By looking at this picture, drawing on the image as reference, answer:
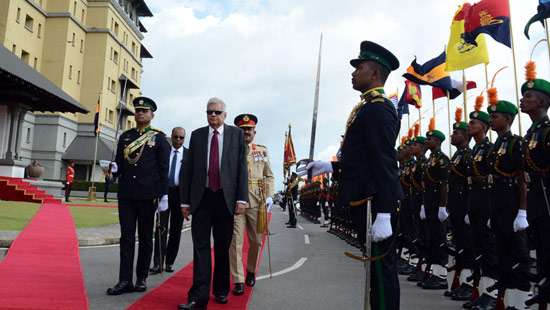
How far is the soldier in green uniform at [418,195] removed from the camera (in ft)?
25.7

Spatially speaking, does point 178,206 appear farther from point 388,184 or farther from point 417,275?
point 388,184

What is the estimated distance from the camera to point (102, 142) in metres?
48.9

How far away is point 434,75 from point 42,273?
519 inches

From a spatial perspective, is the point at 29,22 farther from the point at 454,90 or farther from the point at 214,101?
the point at 214,101

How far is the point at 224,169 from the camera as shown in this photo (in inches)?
211

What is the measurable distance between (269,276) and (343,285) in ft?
3.86

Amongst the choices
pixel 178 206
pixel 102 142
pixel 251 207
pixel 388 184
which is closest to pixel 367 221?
pixel 388 184

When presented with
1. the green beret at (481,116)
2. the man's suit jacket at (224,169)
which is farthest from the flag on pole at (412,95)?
the man's suit jacket at (224,169)

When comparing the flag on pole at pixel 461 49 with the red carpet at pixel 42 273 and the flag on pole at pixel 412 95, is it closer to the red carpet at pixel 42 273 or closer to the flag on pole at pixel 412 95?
the flag on pole at pixel 412 95

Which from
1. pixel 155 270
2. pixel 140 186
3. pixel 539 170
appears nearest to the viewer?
pixel 539 170

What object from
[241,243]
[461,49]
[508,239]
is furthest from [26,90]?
[508,239]

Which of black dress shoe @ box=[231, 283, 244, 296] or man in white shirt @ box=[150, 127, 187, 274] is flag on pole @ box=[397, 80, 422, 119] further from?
black dress shoe @ box=[231, 283, 244, 296]

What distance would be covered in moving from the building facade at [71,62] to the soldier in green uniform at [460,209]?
38.9 metres

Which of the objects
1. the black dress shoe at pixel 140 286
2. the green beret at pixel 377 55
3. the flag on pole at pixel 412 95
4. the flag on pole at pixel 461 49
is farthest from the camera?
the flag on pole at pixel 412 95
